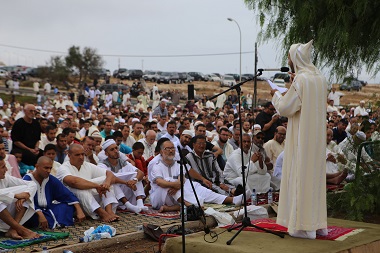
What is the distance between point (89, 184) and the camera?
9.58m

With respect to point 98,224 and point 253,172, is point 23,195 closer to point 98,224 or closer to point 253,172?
point 98,224

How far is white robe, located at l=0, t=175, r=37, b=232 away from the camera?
8.16 metres

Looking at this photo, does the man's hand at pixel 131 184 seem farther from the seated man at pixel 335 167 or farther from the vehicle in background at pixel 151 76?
the vehicle in background at pixel 151 76

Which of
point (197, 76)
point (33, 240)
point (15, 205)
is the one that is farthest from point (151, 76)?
point (33, 240)

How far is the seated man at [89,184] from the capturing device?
9570 mm

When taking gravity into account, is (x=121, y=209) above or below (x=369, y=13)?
below

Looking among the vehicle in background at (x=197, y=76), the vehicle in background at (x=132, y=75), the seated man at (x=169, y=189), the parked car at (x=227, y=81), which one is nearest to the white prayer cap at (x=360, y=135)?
the seated man at (x=169, y=189)

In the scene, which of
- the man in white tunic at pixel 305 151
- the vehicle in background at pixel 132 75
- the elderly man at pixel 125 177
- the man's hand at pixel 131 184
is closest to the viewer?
the man in white tunic at pixel 305 151

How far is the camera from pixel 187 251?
267 inches

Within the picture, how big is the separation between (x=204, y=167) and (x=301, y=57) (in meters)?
4.97

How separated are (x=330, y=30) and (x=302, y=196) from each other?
386cm

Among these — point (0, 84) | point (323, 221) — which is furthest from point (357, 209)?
point (0, 84)

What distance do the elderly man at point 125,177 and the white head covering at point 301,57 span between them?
Result: 4356mm

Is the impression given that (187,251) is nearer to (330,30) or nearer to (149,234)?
(149,234)
